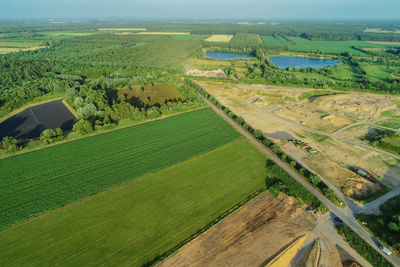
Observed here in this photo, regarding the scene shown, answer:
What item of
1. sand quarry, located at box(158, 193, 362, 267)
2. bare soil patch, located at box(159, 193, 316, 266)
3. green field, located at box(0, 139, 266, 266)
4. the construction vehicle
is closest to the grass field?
the construction vehicle

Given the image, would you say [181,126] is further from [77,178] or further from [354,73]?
[354,73]

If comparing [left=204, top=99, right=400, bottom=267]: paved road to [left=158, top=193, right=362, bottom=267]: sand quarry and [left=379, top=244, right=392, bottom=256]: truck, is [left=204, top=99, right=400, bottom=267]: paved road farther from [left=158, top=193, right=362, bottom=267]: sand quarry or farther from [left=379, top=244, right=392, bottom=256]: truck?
[left=158, top=193, right=362, bottom=267]: sand quarry

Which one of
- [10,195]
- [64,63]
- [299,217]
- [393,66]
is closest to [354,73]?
[393,66]

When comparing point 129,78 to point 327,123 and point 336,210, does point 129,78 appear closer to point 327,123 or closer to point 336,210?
point 327,123

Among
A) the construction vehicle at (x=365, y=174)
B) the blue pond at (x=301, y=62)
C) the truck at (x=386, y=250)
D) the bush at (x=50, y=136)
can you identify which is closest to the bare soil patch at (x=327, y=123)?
the construction vehicle at (x=365, y=174)

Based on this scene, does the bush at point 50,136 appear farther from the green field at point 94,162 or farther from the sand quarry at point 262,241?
the sand quarry at point 262,241

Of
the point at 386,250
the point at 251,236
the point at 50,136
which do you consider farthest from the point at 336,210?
the point at 50,136
